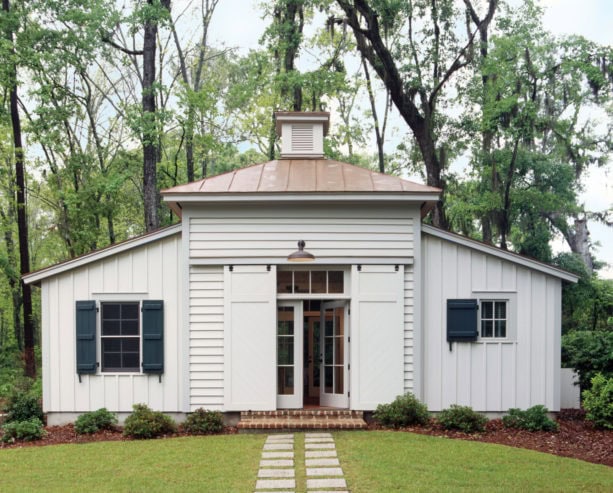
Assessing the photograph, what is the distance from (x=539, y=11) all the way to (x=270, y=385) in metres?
15.6

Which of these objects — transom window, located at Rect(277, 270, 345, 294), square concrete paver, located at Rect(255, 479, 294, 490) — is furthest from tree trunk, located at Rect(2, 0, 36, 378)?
square concrete paver, located at Rect(255, 479, 294, 490)

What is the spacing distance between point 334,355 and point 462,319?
2476 millimetres

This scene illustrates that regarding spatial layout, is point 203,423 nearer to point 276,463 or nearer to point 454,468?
point 276,463

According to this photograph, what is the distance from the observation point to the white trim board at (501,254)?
1049cm

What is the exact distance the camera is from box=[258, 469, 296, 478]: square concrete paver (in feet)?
23.5

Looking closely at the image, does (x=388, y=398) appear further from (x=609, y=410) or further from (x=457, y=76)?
(x=457, y=76)

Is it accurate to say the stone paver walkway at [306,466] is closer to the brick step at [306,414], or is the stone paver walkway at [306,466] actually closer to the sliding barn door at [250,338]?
the brick step at [306,414]

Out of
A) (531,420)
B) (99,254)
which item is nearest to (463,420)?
(531,420)

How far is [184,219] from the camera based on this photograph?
34.4 feet

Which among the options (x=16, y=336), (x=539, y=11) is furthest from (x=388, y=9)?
(x=16, y=336)

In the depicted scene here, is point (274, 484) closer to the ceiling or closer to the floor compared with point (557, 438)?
closer to the ceiling

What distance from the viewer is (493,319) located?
35.3ft

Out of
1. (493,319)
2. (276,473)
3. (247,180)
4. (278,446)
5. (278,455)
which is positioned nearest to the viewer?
(276,473)

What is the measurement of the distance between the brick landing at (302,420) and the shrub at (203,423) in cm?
39
